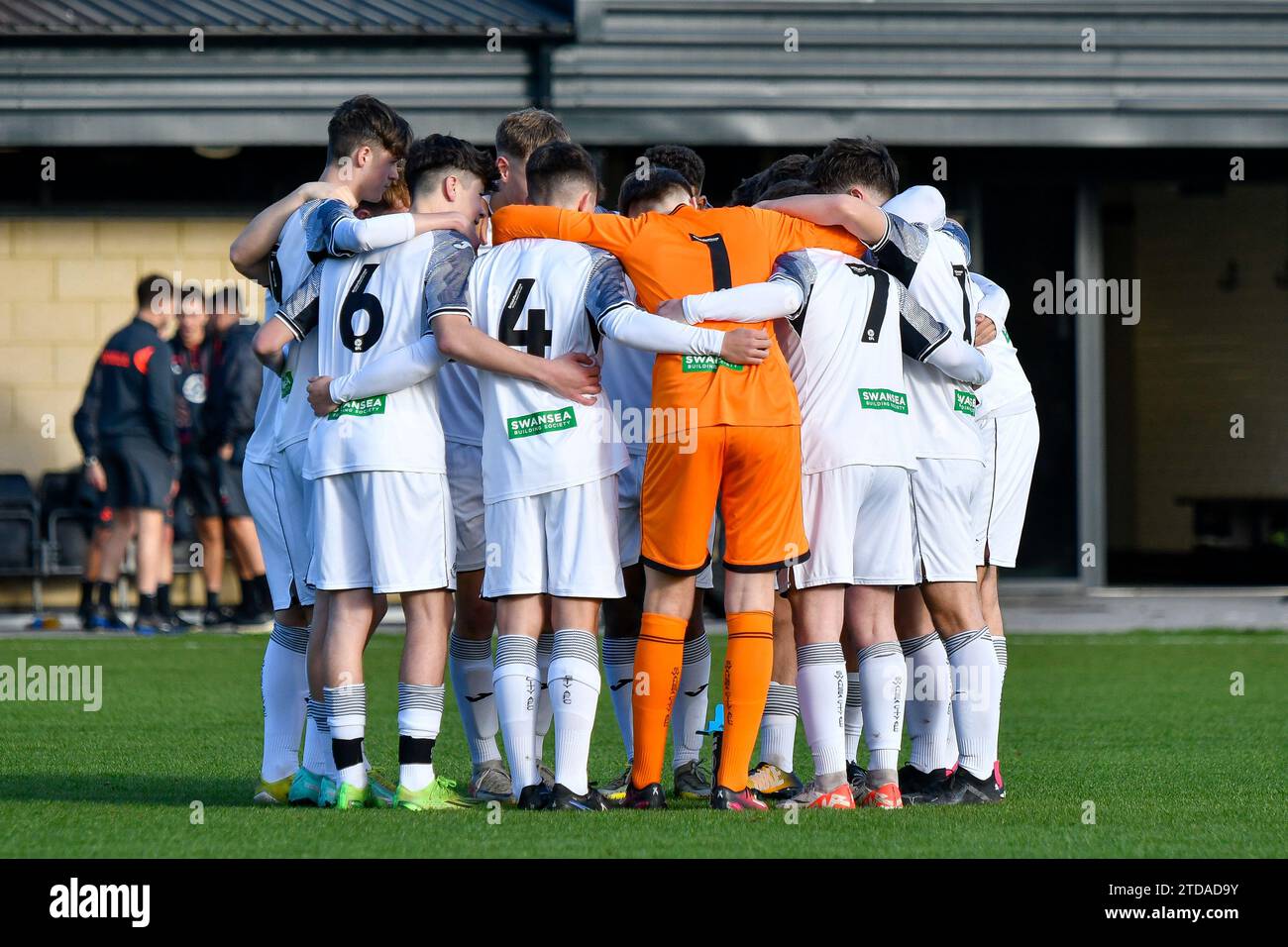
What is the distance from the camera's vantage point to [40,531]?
47.9 ft

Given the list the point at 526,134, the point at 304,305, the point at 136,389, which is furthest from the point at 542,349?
the point at 136,389

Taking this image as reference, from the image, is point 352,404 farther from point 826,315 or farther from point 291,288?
point 826,315

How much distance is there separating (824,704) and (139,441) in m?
8.21

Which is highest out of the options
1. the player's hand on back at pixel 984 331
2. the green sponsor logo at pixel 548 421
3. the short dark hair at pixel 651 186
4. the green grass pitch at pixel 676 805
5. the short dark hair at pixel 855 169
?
the short dark hair at pixel 855 169

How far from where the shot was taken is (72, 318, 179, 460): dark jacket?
12820mm

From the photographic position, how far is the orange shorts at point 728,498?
557 centimetres

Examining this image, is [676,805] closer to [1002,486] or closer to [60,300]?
[1002,486]

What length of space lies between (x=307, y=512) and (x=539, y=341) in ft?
3.25

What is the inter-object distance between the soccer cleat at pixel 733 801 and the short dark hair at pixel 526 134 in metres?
2.17

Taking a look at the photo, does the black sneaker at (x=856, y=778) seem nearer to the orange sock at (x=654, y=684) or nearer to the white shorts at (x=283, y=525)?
the orange sock at (x=654, y=684)

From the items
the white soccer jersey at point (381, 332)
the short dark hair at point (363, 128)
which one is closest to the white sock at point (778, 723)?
the white soccer jersey at point (381, 332)

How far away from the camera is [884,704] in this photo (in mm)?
5891

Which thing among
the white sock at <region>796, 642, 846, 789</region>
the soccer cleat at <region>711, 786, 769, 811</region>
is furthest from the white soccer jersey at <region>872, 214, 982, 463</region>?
the soccer cleat at <region>711, 786, 769, 811</region>
